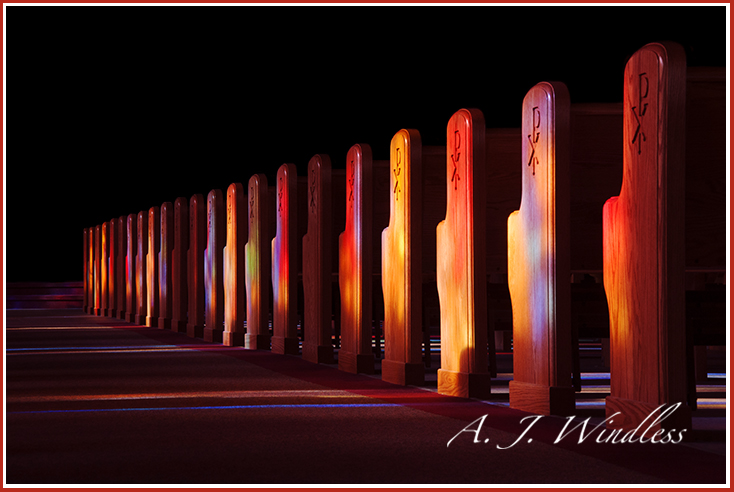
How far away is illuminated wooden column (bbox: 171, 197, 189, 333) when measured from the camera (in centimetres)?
1227

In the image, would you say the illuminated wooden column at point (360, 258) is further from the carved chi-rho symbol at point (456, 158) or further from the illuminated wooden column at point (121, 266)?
the illuminated wooden column at point (121, 266)

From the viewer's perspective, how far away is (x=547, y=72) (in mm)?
16328

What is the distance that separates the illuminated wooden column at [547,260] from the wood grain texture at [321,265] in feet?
9.64

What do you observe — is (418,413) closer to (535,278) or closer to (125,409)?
(535,278)

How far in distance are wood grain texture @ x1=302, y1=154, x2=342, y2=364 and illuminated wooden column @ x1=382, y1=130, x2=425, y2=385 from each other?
52.5 inches

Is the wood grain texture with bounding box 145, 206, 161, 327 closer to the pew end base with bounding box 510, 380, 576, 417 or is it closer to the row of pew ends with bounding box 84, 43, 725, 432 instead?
the row of pew ends with bounding box 84, 43, 725, 432

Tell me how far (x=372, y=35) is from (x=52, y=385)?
13329mm

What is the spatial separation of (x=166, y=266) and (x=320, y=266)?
6.07 metres

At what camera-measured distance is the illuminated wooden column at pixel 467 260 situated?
16.9ft

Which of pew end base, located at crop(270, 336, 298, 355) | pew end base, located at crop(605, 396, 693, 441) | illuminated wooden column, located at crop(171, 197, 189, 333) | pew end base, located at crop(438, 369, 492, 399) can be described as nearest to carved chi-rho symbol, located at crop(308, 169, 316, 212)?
pew end base, located at crop(270, 336, 298, 355)

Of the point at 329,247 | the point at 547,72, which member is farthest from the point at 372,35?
the point at 329,247

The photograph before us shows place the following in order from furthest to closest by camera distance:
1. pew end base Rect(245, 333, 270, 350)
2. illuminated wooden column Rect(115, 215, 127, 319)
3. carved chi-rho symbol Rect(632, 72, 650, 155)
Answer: illuminated wooden column Rect(115, 215, 127, 319), pew end base Rect(245, 333, 270, 350), carved chi-rho symbol Rect(632, 72, 650, 155)

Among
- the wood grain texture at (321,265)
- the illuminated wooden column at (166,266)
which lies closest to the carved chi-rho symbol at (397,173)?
the wood grain texture at (321,265)

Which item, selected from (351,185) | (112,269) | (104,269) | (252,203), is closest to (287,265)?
(252,203)
